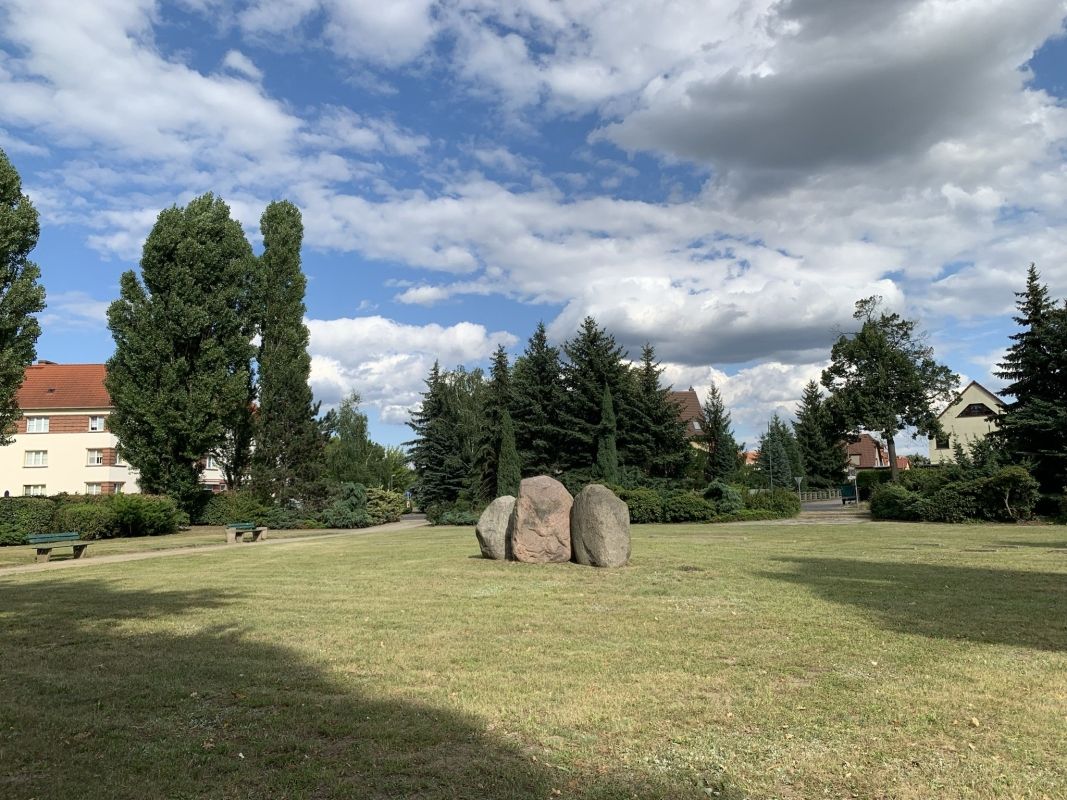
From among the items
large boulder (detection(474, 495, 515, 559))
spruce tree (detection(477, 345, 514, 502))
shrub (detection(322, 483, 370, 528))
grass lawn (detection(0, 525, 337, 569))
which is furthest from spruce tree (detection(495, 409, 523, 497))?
large boulder (detection(474, 495, 515, 559))

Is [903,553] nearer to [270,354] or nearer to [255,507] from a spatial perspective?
[255,507]

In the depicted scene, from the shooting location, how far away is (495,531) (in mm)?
16031

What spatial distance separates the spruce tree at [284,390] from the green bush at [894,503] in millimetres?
26068

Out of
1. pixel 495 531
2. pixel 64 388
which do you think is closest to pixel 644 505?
pixel 495 531

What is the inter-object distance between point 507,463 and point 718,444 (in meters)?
17.4

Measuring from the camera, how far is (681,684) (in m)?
5.86

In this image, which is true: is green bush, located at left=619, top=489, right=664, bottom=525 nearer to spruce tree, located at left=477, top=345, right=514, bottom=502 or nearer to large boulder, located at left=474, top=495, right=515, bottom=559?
spruce tree, located at left=477, top=345, right=514, bottom=502

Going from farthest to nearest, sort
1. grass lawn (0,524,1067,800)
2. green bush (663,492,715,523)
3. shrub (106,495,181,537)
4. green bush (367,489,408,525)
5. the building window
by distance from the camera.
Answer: the building window < green bush (367,489,408,525) < green bush (663,492,715,523) < shrub (106,495,181,537) < grass lawn (0,524,1067,800)

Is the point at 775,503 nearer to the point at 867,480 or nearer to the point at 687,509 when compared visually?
the point at 687,509

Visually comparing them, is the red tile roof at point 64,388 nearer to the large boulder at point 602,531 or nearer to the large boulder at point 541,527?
the large boulder at point 541,527

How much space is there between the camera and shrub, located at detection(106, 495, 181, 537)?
27.2 meters

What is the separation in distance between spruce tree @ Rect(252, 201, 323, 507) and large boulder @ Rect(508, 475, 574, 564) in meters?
23.8

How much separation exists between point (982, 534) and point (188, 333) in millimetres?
32200

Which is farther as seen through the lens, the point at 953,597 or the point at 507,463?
the point at 507,463
